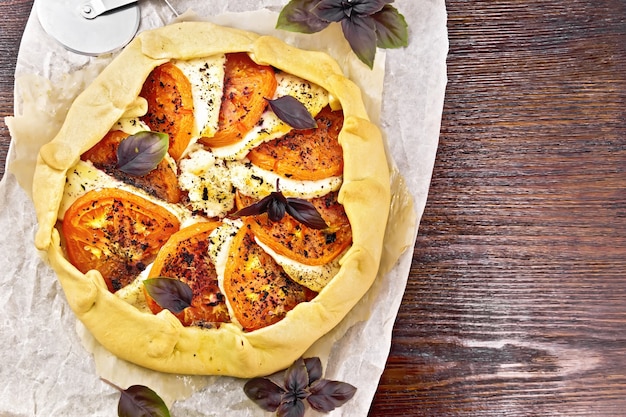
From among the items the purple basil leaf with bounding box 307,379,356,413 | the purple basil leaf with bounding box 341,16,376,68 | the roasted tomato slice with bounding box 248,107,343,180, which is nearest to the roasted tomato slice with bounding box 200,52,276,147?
the roasted tomato slice with bounding box 248,107,343,180

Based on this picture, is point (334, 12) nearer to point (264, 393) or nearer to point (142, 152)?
point (142, 152)

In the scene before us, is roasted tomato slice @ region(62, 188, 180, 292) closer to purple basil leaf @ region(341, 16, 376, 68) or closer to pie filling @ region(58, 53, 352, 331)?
pie filling @ region(58, 53, 352, 331)

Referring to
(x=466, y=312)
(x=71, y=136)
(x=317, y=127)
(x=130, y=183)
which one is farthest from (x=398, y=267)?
(x=71, y=136)

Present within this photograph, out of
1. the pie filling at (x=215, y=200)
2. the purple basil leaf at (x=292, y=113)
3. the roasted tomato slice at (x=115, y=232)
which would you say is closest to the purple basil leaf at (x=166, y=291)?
the pie filling at (x=215, y=200)

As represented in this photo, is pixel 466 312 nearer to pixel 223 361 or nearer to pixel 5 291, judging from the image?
pixel 223 361

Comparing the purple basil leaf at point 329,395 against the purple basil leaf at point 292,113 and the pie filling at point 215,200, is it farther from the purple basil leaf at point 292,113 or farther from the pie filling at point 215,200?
the purple basil leaf at point 292,113
